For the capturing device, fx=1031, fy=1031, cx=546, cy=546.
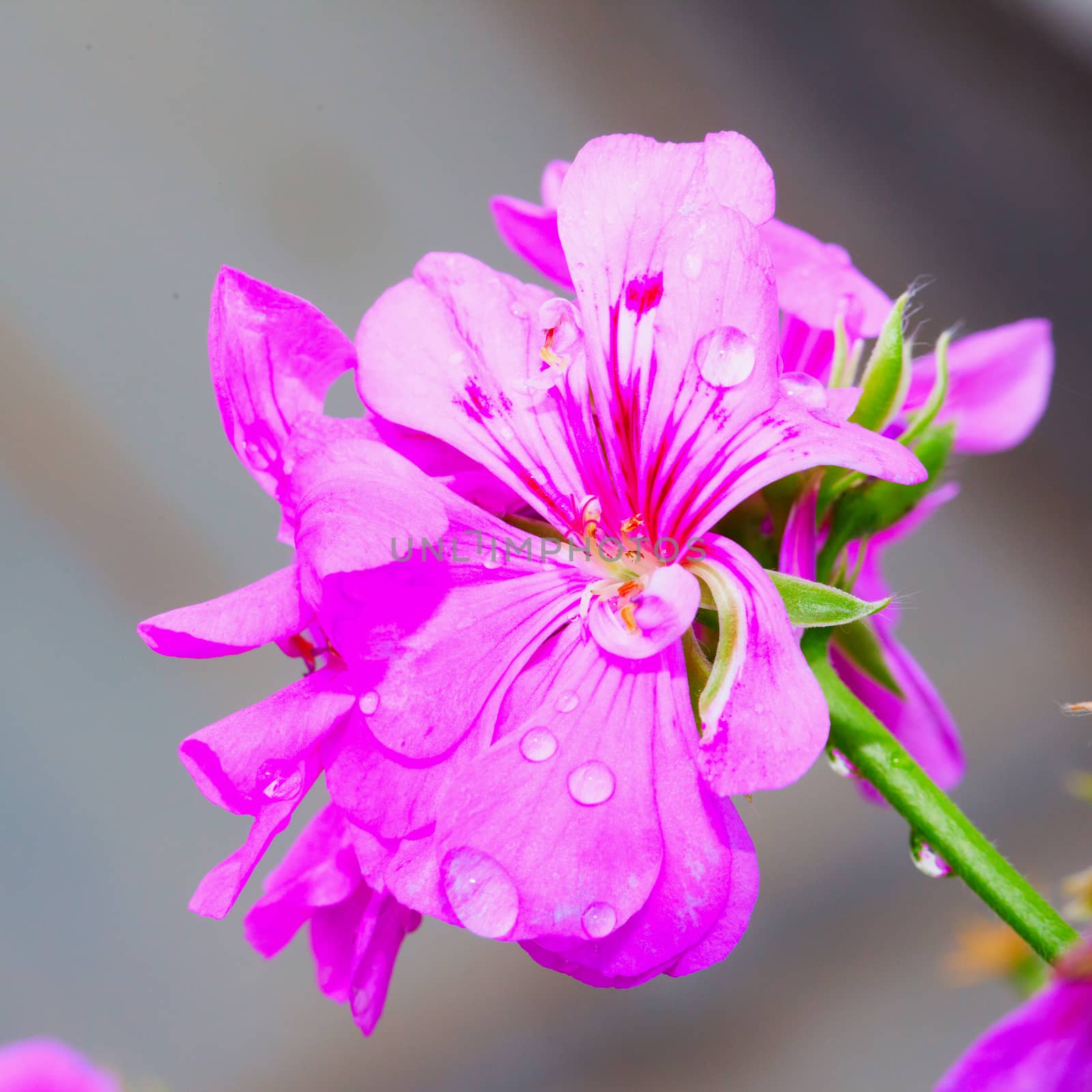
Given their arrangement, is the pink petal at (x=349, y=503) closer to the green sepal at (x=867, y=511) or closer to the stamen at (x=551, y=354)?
the stamen at (x=551, y=354)

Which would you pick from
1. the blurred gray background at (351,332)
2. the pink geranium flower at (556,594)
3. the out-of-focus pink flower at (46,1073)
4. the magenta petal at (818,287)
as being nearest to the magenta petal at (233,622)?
the pink geranium flower at (556,594)

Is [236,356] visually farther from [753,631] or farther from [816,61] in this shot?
[816,61]

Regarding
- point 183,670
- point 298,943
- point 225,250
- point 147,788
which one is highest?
point 225,250

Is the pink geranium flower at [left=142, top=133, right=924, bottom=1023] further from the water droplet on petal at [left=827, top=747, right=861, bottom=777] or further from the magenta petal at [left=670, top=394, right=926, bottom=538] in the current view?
the water droplet on petal at [left=827, top=747, right=861, bottom=777]

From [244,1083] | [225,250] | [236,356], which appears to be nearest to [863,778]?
[236,356]

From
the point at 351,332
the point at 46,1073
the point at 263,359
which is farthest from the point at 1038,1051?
the point at 351,332

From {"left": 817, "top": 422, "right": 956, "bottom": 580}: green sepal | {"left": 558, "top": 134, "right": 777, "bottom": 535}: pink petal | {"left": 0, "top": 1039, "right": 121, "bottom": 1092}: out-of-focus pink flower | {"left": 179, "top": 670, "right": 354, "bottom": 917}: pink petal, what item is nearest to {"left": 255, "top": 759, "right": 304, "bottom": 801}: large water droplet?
{"left": 179, "top": 670, "right": 354, "bottom": 917}: pink petal
